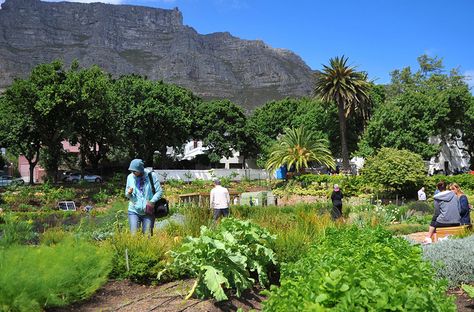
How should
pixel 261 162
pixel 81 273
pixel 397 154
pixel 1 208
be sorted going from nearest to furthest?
pixel 81 273
pixel 1 208
pixel 397 154
pixel 261 162

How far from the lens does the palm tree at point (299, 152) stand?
40406 millimetres

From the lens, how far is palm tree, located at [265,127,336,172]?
40406 mm

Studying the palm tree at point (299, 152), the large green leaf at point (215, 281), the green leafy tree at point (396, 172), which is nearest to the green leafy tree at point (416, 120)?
the palm tree at point (299, 152)

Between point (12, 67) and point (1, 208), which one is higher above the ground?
point (12, 67)

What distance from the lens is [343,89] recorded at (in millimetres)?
47469

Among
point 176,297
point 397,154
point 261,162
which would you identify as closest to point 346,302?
point 176,297

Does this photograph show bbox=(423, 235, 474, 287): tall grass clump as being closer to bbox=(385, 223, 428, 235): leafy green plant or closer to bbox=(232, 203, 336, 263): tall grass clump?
bbox=(232, 203, 336, 263): tall grass clump

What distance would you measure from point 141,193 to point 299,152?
33143mm

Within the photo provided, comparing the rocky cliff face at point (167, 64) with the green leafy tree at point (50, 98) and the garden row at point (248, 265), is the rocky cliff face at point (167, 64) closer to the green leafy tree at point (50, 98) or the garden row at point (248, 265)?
the green leafy tree at point (50, 98)

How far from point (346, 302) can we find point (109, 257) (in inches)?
140

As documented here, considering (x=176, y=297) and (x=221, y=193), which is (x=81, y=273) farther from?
(x=221, y=193)

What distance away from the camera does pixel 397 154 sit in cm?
2941

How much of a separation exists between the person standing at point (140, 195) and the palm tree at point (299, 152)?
106 feet

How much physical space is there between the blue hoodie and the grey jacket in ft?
19.4
